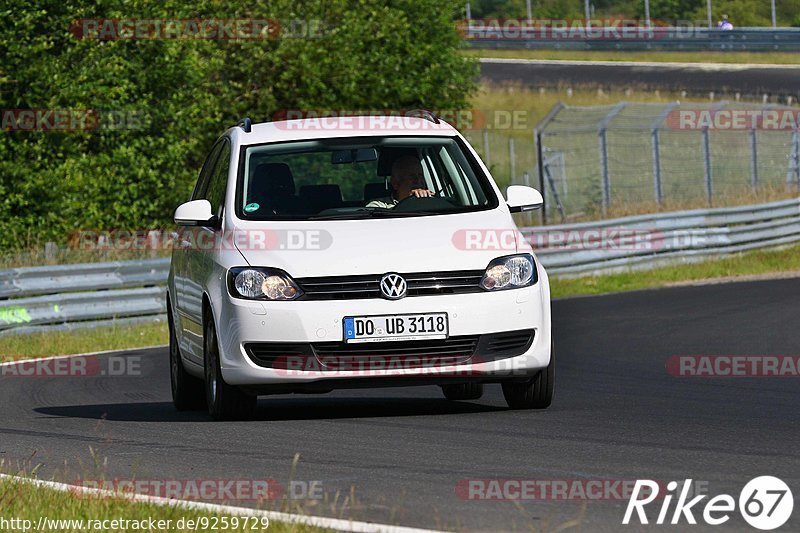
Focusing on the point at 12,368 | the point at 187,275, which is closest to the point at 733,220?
the point at 12,368

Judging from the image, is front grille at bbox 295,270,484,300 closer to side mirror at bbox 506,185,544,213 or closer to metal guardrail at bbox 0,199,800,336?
side mirror at bbox 506,185,544,213

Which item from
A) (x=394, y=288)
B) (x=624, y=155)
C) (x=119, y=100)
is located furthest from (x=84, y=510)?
(x=624, y=155)

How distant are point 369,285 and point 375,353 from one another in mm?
370

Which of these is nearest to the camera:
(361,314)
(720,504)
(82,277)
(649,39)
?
(720,504)

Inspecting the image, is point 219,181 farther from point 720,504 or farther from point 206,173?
point 720,504

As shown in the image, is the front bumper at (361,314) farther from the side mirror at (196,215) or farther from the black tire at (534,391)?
the side mirror at (196,215)

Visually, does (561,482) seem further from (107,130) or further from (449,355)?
(107,130)

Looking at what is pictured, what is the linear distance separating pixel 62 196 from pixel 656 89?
3167 centimetres

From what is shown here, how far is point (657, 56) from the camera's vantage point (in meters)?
65.2

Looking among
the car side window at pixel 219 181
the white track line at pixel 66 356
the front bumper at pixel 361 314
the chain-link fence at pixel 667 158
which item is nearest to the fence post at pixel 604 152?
the chain-link fence at pixel 667 158

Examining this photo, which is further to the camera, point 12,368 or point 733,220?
point 733,220

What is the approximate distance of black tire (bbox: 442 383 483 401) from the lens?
1066 cm

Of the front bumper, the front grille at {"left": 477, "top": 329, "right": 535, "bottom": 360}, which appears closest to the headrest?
the front bumper

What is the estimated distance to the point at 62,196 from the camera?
91.1 feet
